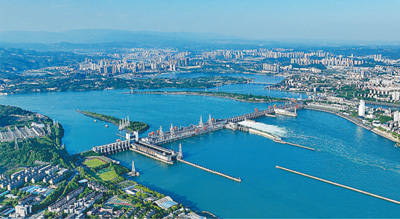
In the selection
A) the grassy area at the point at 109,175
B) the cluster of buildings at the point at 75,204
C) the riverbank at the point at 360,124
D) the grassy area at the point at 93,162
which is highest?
the riverbank at the point at 360,124

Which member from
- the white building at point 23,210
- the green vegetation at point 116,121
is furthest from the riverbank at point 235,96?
the white building at point 23,210

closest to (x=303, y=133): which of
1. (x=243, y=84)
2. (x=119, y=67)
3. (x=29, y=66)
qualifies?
(x=243, y=84)

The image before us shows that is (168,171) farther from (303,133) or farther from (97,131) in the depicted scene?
(303,133)

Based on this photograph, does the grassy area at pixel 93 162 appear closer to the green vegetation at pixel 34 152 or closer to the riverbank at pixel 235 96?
the green vegetation at pixel 34 152

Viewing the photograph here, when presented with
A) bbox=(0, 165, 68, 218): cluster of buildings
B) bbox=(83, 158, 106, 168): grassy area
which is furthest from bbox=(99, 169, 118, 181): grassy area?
bbox=(0, 165, 68, 218): cluster of buildings

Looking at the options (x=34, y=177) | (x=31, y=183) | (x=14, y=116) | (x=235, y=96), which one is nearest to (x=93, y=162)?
(x=34, y=177)

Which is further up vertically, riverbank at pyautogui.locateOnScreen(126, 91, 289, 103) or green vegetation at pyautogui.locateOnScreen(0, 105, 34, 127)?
riverbank at pyautogui.locateOnScreen(126, 91, 289, 103)

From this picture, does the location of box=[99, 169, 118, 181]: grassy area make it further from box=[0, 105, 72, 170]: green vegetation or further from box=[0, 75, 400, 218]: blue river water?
box=[0, 105, 72, 170]: green vegetation
